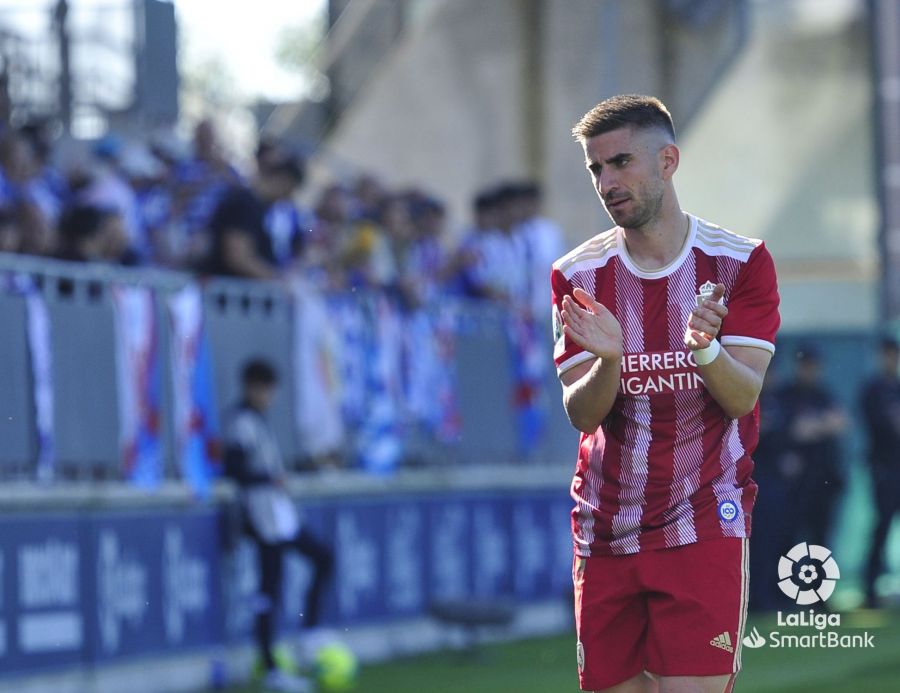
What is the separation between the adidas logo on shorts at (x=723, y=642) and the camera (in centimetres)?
613

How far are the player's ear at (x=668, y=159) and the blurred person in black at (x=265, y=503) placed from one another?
7.34 m

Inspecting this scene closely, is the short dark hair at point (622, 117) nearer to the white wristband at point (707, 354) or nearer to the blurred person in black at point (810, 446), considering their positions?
the white wristband at point (707, 354)

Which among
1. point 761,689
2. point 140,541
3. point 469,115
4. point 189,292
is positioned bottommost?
point 761,689

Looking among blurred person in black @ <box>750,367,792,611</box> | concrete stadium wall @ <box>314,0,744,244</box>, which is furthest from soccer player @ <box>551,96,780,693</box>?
concrete stadium wall @ <box>314,0,744,244</box>

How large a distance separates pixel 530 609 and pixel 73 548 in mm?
7395

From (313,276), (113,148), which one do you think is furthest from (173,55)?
(313,276)

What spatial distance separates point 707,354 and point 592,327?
0.36 meters

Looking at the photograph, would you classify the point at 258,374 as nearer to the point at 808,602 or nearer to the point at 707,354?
the point at 808,602

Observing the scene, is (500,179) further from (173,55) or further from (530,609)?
(173,55)

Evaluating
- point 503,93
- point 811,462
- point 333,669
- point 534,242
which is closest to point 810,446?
point 811,462

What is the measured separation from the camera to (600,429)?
6316 mm

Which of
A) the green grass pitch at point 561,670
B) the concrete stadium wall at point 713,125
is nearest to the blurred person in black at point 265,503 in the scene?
the green grass pitch at point 561,670

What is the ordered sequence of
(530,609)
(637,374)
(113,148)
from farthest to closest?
(530,609) → (113,148) → (637,374)

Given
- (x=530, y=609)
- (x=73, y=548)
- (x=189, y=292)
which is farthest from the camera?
(x=530, y=609)
